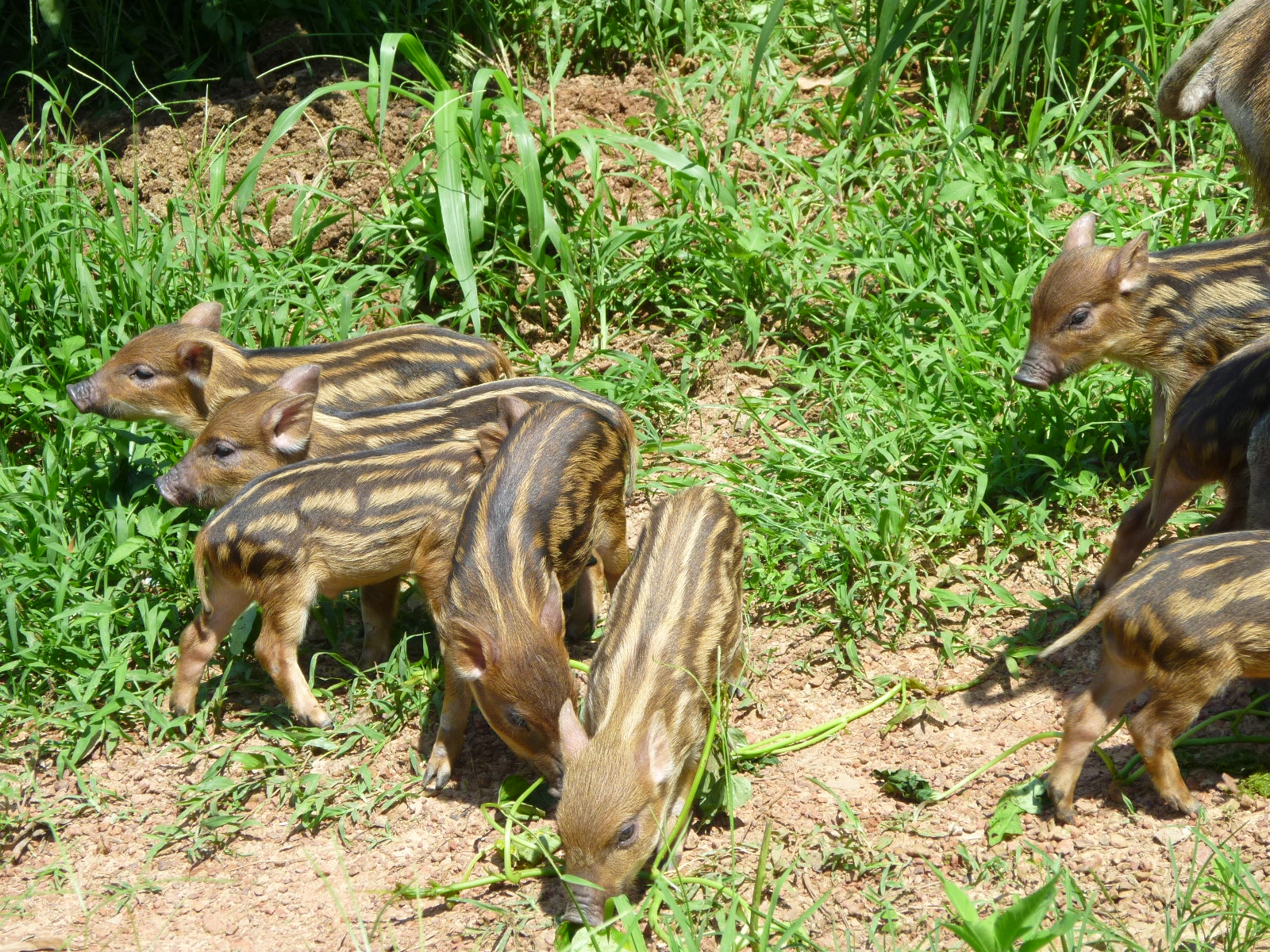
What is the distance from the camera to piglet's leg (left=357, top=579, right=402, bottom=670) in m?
4.98

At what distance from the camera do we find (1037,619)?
4703 mm

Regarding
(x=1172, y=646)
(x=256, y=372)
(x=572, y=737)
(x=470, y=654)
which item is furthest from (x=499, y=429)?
(x=1172, y=646)

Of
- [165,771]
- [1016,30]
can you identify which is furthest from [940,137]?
[165,771]

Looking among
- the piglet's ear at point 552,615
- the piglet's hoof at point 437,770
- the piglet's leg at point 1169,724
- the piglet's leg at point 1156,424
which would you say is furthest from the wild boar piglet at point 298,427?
the piglet's leg at point 1169,724

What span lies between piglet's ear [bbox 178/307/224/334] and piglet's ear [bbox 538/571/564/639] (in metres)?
2.17

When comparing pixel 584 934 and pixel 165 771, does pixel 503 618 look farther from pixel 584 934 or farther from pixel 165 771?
pixel 165 771

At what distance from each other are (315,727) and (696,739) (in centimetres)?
137

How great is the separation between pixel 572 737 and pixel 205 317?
2.76m

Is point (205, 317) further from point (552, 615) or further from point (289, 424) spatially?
point (552, 615)

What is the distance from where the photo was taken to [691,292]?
6230mm

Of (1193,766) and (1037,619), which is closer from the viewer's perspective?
(1193,766)

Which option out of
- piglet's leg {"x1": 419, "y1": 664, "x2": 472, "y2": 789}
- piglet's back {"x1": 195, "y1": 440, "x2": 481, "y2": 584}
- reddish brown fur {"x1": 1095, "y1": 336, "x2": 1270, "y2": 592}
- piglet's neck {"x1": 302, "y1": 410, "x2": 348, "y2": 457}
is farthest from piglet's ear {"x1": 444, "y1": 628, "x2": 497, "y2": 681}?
reddish brown fur {"x1": 1095, "y1": 336, "x2": 1270, "y2": 592}

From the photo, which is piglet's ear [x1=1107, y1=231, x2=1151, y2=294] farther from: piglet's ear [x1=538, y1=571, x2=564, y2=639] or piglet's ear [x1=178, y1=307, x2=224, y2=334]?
piglet's ear [x1=178, y1=307, x2=224, y2=334]

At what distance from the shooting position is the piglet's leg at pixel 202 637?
185 inches
